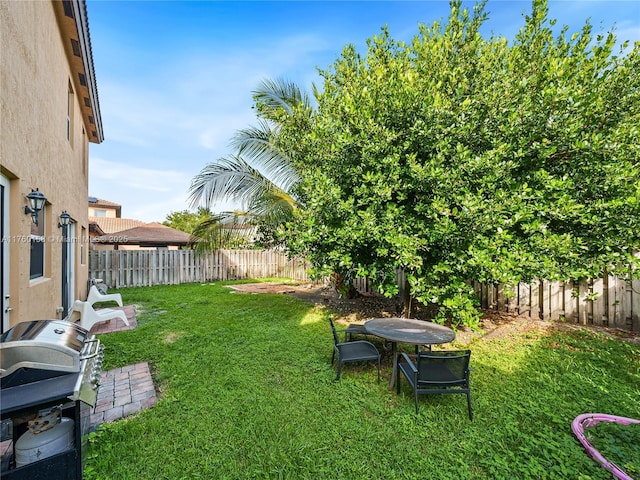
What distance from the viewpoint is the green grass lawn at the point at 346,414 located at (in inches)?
96.6

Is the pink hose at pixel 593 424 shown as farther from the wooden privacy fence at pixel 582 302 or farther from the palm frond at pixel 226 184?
the palm frond at pixel 226 184

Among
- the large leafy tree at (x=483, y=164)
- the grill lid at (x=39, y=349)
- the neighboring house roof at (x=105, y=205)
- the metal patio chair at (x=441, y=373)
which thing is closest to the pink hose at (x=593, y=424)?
the metal patio chair at (x=441, y=373)

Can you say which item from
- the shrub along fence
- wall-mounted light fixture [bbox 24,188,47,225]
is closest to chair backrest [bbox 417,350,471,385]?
the shrub along fence

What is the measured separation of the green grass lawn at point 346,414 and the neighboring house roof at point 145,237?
420 inches

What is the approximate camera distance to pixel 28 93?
125 inches

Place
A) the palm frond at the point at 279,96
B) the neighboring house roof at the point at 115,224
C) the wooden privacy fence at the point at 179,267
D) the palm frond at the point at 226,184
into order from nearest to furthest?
the palm frond at the point at 279,96 < the palm frond at the point at 226,184 < the wooden privacy fence at the point at 179,267 < the neighboring house roof at the point at 115,224

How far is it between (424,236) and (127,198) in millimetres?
29287

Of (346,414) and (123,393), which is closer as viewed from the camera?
(346,414)

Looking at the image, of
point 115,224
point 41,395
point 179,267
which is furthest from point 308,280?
point 115,224

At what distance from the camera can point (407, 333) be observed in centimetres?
410

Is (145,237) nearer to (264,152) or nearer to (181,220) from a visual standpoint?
(264,152)

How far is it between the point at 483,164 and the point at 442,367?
3051 mm

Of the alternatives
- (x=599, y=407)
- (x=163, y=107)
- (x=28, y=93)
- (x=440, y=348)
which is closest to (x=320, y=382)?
(x=440, y=348)

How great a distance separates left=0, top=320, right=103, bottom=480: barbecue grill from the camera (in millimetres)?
1809
